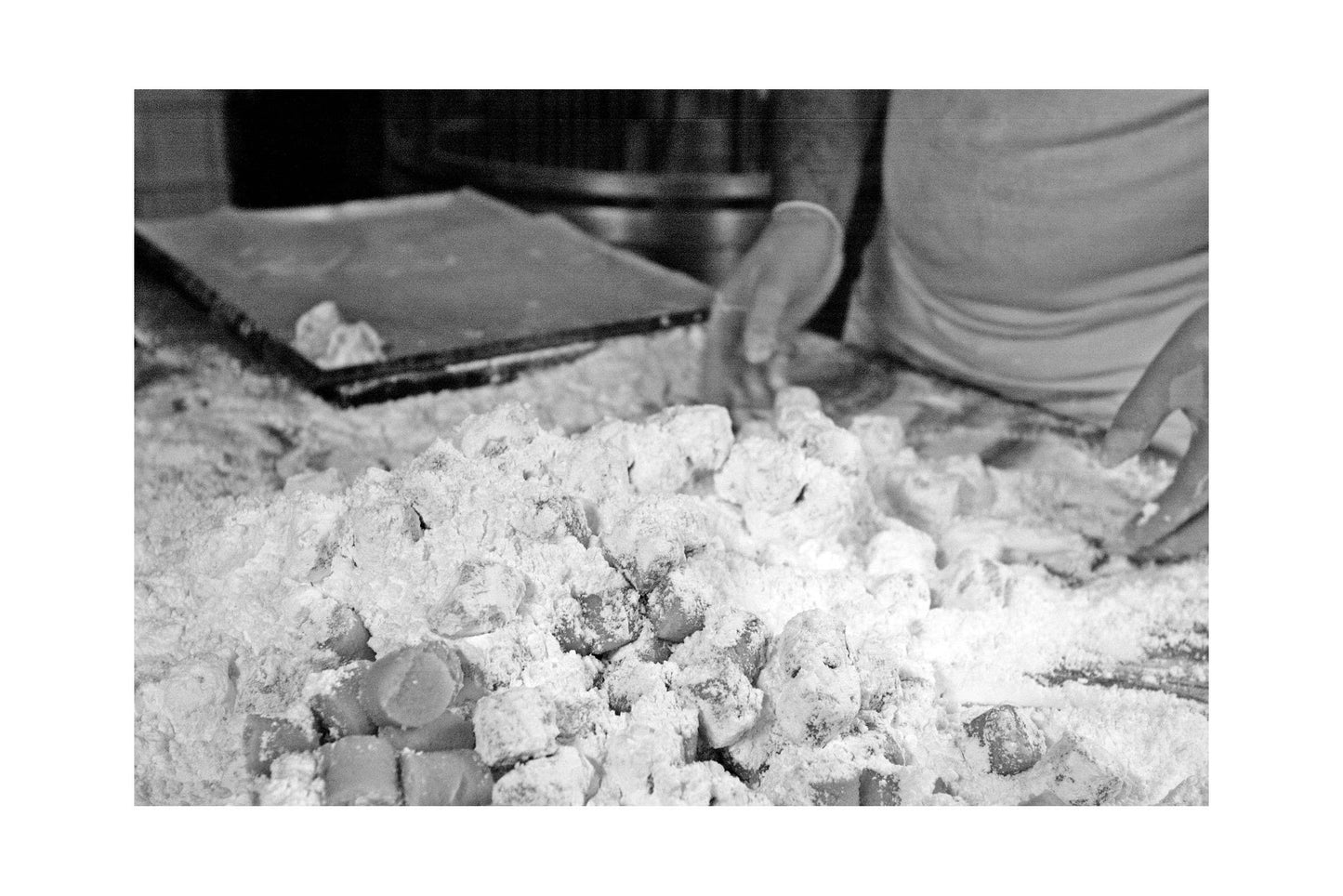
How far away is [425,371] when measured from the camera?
1596 millimetres

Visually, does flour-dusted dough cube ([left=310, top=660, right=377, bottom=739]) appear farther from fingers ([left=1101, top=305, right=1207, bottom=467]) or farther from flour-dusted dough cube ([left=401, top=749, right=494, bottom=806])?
fingers ([left=1101, top=305, right=1207, bottom=467])

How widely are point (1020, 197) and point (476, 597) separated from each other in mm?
875

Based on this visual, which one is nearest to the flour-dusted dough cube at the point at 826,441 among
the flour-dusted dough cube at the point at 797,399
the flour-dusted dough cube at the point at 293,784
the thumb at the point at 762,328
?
the flour-dusted dough cube at the point at 797,399

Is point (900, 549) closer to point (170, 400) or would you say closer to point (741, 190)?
point (741, 190)

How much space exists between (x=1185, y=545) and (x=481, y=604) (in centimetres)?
78

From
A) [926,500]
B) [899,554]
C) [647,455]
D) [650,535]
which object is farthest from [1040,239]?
[650,535]

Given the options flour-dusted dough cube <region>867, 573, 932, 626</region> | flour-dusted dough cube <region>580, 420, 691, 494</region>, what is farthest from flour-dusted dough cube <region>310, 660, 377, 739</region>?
flour-dusted dough cube <region>867, 573, 932, 626</region>

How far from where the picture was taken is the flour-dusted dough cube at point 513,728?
3.40 ft

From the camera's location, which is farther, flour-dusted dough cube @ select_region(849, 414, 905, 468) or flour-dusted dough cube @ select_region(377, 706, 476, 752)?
flour-dusted dough cube @ select_region(849, 414, 905, 468)

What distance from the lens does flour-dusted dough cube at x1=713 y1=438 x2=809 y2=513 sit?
1322 millimetres

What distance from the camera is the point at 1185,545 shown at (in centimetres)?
144

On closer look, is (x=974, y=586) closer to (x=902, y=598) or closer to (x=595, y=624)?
(x=902, y=598)

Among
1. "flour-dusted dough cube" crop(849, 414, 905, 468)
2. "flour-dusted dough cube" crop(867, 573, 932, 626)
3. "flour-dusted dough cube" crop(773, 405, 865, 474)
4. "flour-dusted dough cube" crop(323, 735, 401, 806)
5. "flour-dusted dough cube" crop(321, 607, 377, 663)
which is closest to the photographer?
"flour-dusted dough cube" crop(323, 735, 401, 806)

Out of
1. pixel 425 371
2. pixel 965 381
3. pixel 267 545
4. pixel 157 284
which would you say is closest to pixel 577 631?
pixel 267 545
